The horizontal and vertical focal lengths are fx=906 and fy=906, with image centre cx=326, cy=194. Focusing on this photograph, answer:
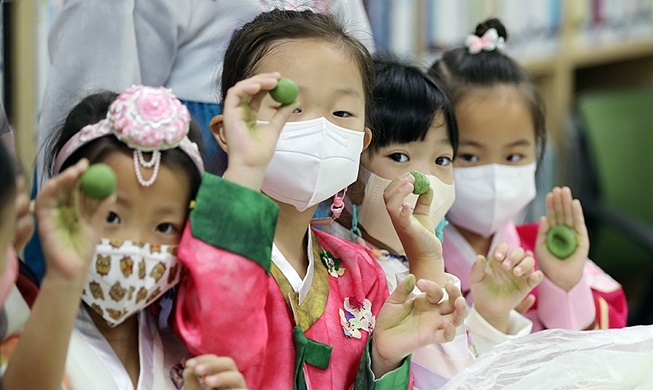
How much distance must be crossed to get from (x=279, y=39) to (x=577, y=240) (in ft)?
2.01

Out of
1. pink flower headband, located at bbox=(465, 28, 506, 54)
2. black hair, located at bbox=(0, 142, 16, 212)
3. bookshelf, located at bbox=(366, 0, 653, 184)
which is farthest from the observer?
bookshelf, located at bbox=(366, 0, 653, 184)

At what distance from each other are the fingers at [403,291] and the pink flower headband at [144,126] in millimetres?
280

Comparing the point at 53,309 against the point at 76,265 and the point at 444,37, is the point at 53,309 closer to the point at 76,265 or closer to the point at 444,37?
the point at 76,265

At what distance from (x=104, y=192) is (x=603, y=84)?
2.98 metres

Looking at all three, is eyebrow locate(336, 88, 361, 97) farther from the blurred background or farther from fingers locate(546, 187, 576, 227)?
the blurred background

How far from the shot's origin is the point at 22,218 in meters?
0.79

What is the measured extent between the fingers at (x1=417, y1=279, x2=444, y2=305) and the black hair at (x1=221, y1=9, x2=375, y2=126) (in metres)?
0.24

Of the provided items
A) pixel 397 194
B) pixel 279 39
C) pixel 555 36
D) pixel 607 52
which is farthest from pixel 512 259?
pixel 607 52

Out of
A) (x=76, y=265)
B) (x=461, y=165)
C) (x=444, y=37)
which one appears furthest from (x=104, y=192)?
(x=444, y=37)

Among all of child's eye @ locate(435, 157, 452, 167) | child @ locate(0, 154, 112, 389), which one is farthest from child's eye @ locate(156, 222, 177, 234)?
child's eye @ locate(435, 157, 452, 167)

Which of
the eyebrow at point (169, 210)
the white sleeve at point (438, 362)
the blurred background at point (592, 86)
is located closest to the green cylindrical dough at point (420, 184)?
the white sleeve at point (438, 362)

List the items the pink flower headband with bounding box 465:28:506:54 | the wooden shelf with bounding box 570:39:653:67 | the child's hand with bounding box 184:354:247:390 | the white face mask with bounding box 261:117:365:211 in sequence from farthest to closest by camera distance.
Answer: the wooden shelf with bounding box 570:39:653:67 < the pink flower headband with bounding box 465:28:506:54 < the white face mask with bounding box 261:117:365:211 < the child's hand with bounding box 184:354:247:390

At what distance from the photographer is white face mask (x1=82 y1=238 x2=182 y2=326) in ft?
2.87

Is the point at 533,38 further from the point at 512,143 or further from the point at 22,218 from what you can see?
the point at 22,218
